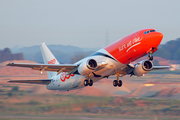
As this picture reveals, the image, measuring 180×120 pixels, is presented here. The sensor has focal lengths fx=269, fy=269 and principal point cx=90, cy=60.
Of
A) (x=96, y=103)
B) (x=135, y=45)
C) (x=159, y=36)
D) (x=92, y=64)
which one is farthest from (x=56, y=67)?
(x=96, y=103)

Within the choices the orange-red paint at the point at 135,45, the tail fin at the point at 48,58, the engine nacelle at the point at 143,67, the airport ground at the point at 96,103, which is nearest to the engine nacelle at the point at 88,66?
the orange-red paint at the point at 135,45

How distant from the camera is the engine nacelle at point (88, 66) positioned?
2759 cm

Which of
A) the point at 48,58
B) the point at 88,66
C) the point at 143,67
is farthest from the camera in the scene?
the point at 48,58

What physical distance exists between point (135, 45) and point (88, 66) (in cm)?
520

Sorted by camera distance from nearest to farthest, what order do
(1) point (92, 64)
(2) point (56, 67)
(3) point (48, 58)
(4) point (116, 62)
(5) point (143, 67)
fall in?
(4) point (116, 62), (1) point (92, 64), (5) point (143, 67), (2) point (56, 67), (3) point (48, 58)

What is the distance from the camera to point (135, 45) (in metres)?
26.5

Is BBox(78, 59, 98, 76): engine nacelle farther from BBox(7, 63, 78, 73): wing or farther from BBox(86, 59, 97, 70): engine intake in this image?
BBox(7, 63, 78, 73): wing

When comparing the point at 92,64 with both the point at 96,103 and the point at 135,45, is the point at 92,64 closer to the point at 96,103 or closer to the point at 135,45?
the point at 135,45

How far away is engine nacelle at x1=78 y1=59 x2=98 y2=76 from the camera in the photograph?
27.6 metres

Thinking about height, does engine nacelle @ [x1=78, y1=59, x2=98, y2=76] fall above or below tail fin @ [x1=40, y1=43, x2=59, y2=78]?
below

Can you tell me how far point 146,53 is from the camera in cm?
2689

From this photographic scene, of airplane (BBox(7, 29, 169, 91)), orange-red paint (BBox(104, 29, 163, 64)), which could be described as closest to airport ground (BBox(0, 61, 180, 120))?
airplane (BBox(7, 29, 169, 91))

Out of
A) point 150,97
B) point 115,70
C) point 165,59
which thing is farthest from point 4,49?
point 115,70

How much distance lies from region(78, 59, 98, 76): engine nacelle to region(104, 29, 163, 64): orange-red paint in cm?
223
